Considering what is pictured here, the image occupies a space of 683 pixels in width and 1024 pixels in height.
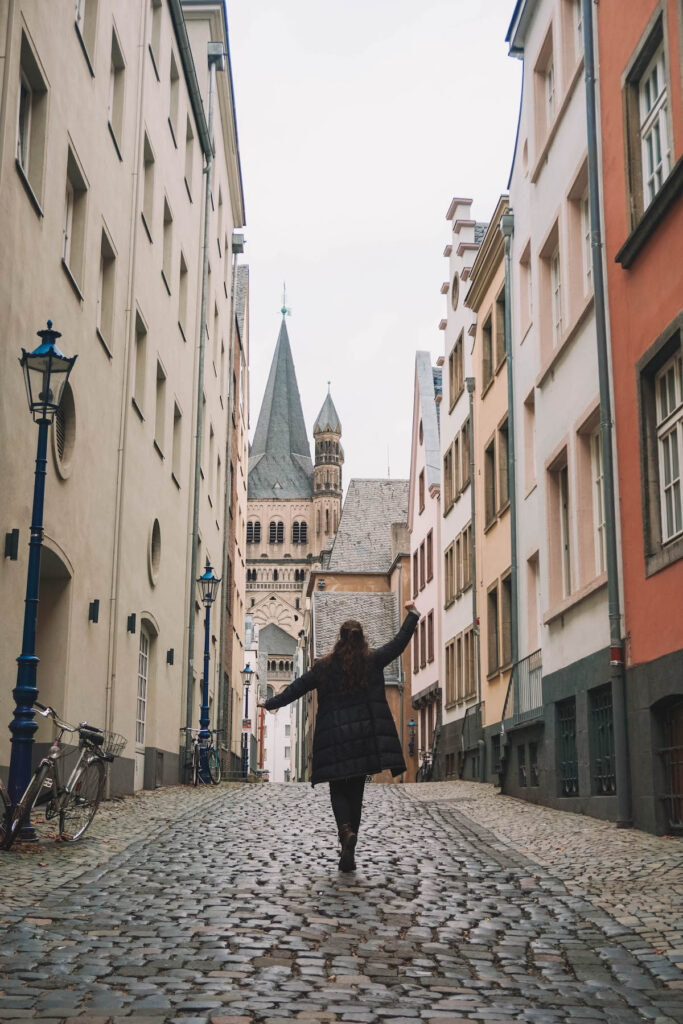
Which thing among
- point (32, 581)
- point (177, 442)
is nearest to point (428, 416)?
point (177, 442)

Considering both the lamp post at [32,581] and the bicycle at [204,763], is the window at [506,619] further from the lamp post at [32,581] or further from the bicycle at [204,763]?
the lamp post at [32,581]

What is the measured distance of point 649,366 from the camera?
12266 mm

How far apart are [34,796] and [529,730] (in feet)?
31.7

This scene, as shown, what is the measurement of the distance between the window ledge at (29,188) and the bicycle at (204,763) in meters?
13.4

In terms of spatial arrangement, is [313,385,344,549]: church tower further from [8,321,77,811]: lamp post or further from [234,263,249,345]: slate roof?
[8,321,77,811]: lamp post

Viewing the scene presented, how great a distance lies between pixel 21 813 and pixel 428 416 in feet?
106

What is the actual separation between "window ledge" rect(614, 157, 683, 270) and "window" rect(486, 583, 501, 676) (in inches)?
502

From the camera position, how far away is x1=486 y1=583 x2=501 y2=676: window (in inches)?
985

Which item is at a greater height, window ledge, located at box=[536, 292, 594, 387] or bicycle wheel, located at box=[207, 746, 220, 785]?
window ledge, located at box=[536, 292, 594, 387]

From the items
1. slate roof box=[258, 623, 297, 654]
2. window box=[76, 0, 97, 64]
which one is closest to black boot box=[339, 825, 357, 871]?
window box=[76, 0, 97, 64]

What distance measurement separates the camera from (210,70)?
101ft

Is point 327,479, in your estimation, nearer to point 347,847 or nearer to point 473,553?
point 473,553

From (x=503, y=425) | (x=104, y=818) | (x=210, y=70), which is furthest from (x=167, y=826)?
(x=210, y=70)

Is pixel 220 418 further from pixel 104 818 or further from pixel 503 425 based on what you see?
pixel 104 818
